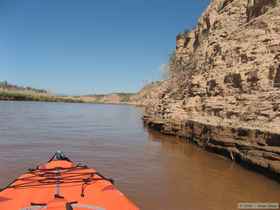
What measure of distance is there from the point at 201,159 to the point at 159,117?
11.9 m

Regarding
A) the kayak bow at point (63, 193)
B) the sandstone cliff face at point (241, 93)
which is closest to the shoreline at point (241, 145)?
the sandstone cliff face at point (241, 93)

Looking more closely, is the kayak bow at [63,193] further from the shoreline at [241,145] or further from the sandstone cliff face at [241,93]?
the sandstone cliff face at [241,93]

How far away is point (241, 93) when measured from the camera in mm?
13367

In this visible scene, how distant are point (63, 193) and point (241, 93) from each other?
10.4m

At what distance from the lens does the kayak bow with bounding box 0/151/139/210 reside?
17.1 ft

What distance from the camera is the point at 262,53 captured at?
42.0 feet

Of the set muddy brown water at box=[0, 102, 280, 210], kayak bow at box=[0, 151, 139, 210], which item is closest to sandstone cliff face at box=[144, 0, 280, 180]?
muddy brown water at box=[0, 102, 280, 210]

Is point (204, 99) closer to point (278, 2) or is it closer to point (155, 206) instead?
point (278, 2)

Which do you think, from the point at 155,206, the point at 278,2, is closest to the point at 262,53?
the point at 278,2

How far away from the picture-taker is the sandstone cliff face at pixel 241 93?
10328 millimetres

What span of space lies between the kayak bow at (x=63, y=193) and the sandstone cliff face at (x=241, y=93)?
19.3ft

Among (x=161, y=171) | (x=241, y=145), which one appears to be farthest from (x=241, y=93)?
(x=161, y=171)

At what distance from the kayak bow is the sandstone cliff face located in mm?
5884

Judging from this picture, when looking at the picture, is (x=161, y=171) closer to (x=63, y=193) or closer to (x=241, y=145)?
(x=241, y=145)
